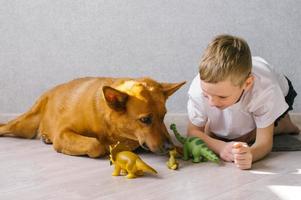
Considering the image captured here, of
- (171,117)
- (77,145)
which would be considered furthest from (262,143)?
(171,117)

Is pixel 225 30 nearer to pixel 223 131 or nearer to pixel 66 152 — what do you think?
pixel 223 131

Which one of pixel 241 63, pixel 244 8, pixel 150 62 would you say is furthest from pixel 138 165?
pixel 244 8

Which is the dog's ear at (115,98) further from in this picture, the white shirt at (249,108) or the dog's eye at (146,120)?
the white shirt at (249,108)

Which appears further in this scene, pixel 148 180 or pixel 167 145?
pixel 167 145

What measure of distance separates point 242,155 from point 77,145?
629 millimetres

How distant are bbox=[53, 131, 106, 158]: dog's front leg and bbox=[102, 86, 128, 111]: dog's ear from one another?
156mm

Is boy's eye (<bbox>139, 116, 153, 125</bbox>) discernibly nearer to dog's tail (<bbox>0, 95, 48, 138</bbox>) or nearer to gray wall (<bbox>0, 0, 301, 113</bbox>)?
dog's tail (<bbox>0, 95, 48, 138</bbox>)

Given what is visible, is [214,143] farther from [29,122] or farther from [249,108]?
[29,122]

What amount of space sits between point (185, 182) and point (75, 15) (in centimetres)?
123

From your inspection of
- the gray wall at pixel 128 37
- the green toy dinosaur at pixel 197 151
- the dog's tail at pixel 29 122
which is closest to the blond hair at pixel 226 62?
the green toy dinosaur at pixel 197 151

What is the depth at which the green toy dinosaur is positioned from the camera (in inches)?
72.4

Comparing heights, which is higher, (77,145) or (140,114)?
(140,114)

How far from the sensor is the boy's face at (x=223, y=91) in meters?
1.75

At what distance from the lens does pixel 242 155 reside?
178 centimetres
